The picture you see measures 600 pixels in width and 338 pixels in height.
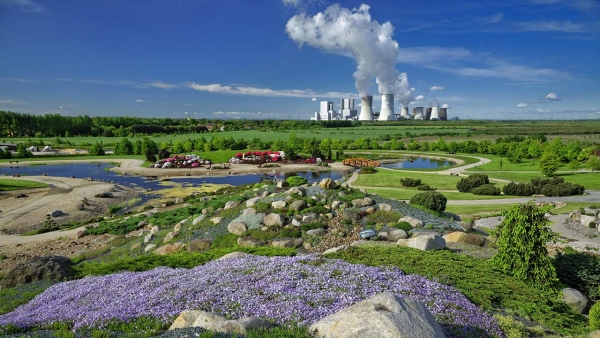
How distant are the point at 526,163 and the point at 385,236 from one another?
73110mm

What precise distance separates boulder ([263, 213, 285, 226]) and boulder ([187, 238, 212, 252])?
3758 millimetres

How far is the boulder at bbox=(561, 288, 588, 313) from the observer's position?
1212cm

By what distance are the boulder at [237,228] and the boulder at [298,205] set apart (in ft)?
11.9

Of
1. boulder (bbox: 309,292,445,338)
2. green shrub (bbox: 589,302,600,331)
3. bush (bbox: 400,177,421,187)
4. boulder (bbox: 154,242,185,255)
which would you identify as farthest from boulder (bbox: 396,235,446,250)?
bush (bbox: 400,177,421,187)

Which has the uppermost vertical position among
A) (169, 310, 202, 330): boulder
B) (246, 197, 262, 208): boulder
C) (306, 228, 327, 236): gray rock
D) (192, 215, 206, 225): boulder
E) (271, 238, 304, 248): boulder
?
(169, 310, 202, 330): boulder

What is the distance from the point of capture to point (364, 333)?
6578 millimetres

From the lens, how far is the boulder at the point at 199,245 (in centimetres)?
2080

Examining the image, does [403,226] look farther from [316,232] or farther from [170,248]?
[170,248]

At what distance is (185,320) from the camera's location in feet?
26.6

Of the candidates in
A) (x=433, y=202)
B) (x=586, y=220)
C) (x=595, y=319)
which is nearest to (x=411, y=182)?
(x=433, y=202)

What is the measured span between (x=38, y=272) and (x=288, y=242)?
11325mm

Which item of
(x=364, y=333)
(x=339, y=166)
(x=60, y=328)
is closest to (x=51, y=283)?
(x=60, y=328)

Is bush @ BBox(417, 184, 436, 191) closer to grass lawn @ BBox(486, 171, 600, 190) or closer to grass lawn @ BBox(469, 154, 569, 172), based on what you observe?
grass lawn @ BBox(486, 171, 600, 190)

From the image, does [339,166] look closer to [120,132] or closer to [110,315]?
[110,315]
